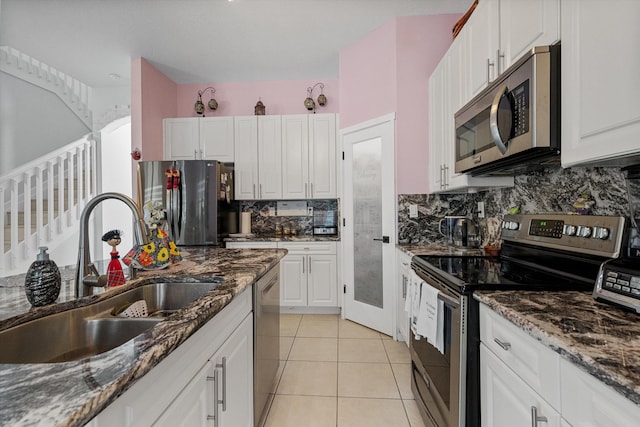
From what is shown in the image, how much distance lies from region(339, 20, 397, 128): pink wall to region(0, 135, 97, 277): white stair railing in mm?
3380

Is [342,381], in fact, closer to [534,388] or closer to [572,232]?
[534,388]

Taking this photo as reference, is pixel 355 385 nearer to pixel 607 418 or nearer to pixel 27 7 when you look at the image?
pixel 607 418

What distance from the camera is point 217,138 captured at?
4059mm

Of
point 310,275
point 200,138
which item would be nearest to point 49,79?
point 200,138

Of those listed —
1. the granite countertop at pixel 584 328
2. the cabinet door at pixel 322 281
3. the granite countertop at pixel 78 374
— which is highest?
the granite countertop at pixel 78 374

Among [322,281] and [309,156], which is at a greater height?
[309,156]

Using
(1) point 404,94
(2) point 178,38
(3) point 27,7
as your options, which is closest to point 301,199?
(1) point 404,94

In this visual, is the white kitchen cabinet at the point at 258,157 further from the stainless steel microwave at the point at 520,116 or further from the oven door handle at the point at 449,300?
the oven door handle at the point at 449,300

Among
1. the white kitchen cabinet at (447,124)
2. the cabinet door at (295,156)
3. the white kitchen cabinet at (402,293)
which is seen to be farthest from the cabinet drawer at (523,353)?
the cabinet door at (295,156)

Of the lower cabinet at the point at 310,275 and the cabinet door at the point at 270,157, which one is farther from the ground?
the cabinet door at the point at 270,157

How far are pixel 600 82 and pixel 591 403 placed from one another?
37.4 inches

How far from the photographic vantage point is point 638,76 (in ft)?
2.88

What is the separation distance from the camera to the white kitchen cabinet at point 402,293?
259cm

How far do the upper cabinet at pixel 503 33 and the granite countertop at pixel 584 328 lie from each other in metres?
1.01
